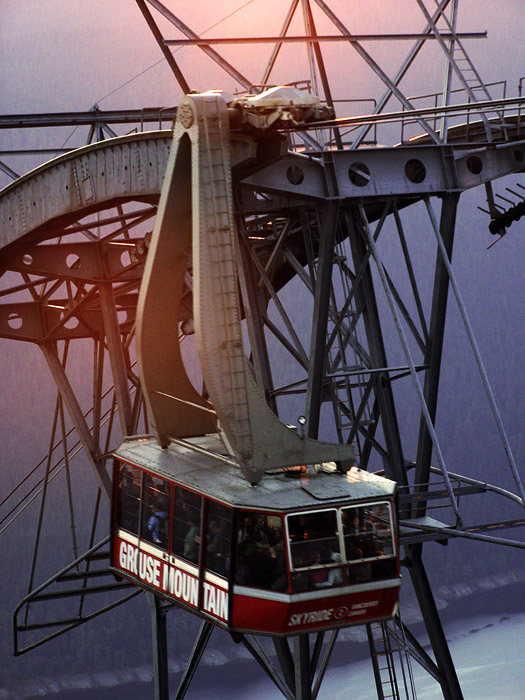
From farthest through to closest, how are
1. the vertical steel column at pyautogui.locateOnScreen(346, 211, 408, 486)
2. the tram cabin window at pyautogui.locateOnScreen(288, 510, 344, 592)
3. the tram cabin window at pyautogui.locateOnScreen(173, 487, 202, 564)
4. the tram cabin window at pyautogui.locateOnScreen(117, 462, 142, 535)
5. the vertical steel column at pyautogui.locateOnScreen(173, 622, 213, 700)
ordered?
the vertical steel column at pyautogui.locateOnScreen(346, 211, 408, 486) < the vertical steel column at pyautogui.locateOnScreen(173, 622, 213, 700) < the tram cabin window at pyautogui.locateOnScreen(117, 462, 142, 535) < the tram cabin window at pyautogui.locateOnScreen(173, 487, 202, 564) < the tram cabin window at pyautogui.locateOnScreen(288, 510, 344, 592)

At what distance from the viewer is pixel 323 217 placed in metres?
22.4

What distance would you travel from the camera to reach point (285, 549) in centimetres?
1552

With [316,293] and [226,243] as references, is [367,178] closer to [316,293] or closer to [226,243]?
[316,293]

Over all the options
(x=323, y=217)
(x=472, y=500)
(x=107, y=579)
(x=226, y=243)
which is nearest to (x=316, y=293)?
(x=323, y=217)

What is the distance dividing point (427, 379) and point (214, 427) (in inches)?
230

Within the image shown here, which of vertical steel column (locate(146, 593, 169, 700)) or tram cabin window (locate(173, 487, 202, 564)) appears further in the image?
vertical steel column (locate(146, 593, 169, 700))

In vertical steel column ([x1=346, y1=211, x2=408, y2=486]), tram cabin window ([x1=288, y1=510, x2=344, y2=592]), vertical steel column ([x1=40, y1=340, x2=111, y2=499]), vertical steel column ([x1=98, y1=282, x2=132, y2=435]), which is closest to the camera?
tram cabin window ([x1=288, y1=510, x2=344, y2=592])

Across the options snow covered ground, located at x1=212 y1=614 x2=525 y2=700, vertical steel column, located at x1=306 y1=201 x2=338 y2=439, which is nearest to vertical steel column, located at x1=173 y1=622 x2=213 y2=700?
vertical steel column, located at x1=306 y1=201 x2=338 y2=439

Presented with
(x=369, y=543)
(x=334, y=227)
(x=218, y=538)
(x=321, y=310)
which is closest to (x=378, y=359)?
(x=321, y=310)

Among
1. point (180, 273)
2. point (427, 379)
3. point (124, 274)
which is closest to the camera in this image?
point (180, 273)

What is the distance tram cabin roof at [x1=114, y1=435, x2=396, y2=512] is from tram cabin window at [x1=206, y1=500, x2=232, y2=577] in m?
0.19

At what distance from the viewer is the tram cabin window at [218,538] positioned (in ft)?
52.5

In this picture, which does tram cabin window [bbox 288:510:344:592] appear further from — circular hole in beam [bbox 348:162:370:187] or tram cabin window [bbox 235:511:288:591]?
circular hole in beam [bbox 348:162:370:187]

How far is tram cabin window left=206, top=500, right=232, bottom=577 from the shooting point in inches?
630
